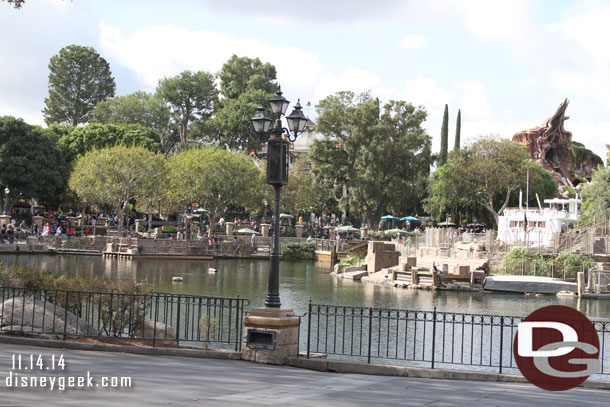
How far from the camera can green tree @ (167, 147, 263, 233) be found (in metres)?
60.0

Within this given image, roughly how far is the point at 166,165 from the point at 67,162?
15.5m

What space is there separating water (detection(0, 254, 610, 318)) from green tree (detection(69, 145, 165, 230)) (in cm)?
808

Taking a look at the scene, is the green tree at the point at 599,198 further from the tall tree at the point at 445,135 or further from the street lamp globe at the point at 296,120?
the tall tree at the point at 445,135

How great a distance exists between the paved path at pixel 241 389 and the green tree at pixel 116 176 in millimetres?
44310

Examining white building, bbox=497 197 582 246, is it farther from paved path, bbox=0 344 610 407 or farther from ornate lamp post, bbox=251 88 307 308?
paved path, bbox=0 344 610 407

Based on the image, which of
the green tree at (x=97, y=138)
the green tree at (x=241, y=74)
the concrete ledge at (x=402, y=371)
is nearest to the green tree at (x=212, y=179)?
the green tree at (x=97, y=138)

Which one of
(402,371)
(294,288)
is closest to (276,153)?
(402,371)

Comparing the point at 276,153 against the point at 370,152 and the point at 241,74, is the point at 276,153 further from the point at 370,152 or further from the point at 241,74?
the point at 241,74

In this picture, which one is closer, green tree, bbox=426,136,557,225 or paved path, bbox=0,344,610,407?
paved path, bbox=0,344,610,407

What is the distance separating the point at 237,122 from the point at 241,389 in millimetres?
75566

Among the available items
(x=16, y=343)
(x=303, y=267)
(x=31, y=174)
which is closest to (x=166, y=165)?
(x=31, y=174)

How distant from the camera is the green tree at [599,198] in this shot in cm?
4356
